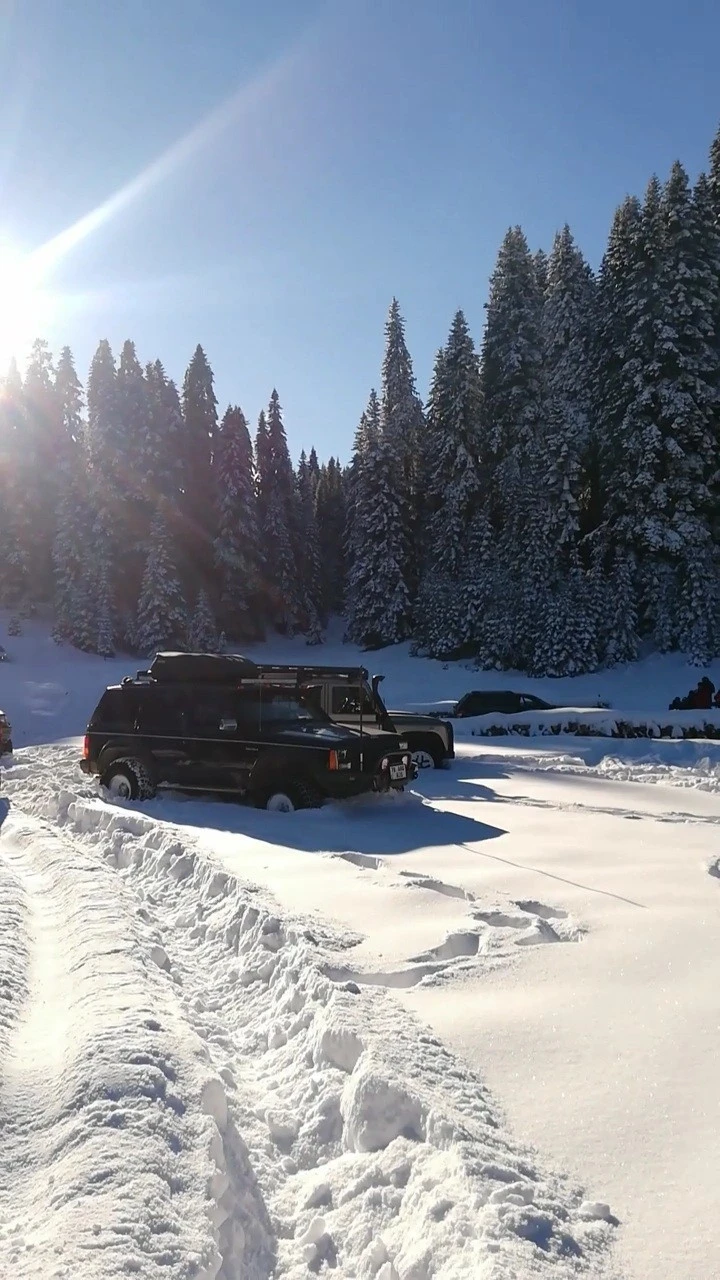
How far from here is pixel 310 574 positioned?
58438 mm

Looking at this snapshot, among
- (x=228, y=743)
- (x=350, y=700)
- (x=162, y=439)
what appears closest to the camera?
(x=228, y=743)

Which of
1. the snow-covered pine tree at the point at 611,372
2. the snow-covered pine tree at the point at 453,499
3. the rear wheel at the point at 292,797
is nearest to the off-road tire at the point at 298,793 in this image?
the rear wheel at the point at 292,797

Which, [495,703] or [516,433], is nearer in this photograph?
[495,703]

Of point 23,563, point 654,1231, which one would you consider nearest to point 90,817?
point 654,1231

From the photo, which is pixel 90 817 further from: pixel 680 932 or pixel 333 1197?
pixel 333 1197

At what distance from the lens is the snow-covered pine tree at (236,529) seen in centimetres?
5041

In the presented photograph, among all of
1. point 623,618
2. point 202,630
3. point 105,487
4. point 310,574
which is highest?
point 105,487

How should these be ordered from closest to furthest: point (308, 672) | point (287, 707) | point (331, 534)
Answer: point (287, 707) < point (308, 672) < point (331, 534)

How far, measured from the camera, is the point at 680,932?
5.82 m

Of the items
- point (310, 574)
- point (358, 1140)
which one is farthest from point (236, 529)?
point (358, 1140)

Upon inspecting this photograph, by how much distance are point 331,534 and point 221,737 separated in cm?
5946

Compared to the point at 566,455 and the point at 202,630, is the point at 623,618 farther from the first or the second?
the point at 202,630

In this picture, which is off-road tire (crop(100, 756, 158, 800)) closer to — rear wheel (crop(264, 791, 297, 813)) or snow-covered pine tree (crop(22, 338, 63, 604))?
rear wheel (crop(264, 791, 297, 813))

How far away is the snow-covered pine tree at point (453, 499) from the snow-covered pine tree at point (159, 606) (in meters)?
12.8
